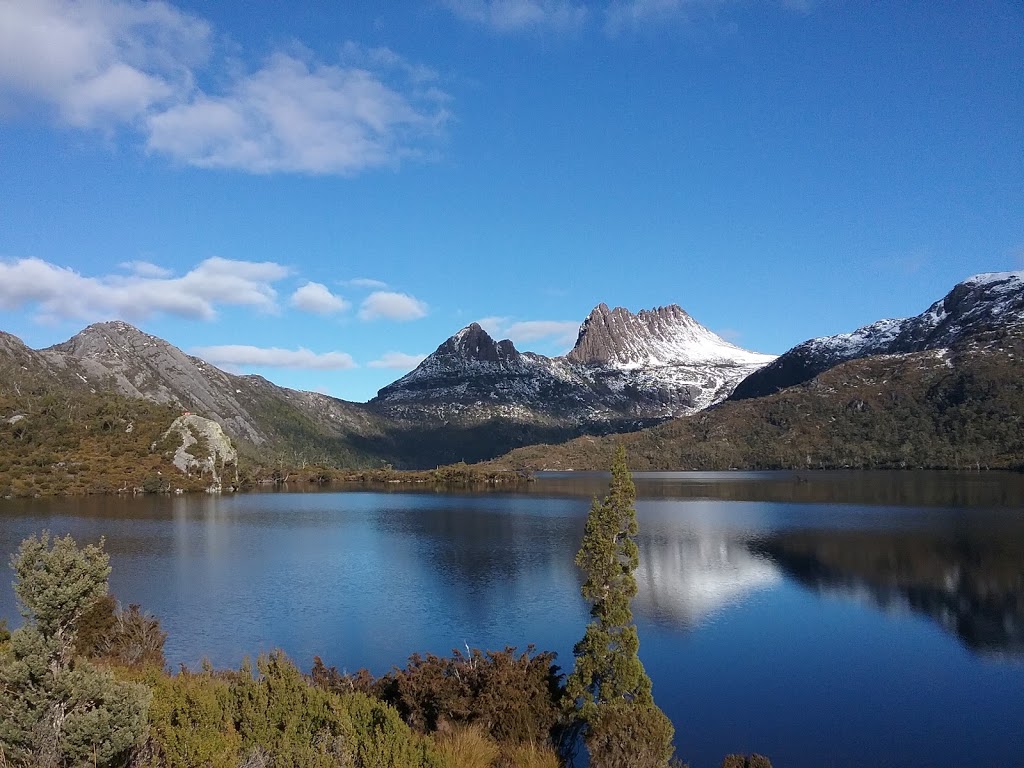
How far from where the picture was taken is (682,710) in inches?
1052

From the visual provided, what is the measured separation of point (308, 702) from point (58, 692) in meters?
5.19

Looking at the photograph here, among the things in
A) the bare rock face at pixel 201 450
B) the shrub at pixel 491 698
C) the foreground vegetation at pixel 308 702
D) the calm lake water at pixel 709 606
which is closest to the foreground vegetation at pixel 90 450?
A: the bare rock face at pixel 201 450

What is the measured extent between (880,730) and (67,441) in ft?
538

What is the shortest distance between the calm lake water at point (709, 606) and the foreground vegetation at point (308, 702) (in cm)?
633

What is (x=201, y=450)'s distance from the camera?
6122 inches

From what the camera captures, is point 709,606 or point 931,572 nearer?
point 709,606

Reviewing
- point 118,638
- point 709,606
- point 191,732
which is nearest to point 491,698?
point 191,732

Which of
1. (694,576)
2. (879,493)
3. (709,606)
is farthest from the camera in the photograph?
(879,493)

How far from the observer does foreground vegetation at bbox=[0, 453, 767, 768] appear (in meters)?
10.3

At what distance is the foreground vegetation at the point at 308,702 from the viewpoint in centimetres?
1027

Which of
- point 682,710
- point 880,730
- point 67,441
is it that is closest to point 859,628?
point 880,730

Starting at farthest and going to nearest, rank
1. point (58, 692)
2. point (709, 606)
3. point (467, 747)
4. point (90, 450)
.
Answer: point (90, 450)
point (709, 606)
point (467, 747)
point (58, 692)

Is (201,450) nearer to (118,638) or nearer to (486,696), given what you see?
(118,638)

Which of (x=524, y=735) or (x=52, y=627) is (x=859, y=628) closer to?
(x=524, y=735)
